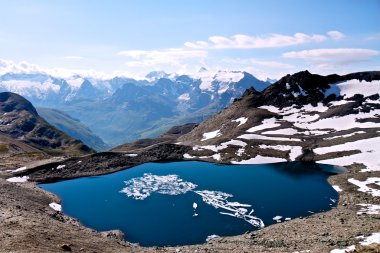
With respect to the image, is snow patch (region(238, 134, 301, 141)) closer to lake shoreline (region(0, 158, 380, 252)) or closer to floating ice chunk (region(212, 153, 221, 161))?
floating ice chunk (region(212, 153, 221, 161))

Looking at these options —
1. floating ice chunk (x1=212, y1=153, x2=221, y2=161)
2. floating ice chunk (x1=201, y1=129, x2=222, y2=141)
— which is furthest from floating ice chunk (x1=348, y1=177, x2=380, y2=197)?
floating ice chunk (x1=201, y1=129, x2=222, y2=141)

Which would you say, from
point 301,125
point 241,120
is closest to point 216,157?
point 241,120

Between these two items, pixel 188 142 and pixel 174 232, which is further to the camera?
pixel 188 142

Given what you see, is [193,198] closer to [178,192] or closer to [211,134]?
[178,192]

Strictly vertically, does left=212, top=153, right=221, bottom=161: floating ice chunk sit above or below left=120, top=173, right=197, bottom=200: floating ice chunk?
above

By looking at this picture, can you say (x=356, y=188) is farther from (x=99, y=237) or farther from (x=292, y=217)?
(x=99, y=237)

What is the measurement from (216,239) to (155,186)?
119ft

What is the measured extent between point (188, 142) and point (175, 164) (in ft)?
95.7

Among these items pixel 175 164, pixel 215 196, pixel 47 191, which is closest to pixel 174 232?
pixel 215 196

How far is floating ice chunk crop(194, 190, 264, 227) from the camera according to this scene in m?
67.1

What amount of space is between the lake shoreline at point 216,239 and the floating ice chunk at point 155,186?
2004 centimetres

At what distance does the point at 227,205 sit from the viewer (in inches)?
2970

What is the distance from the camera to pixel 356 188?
83438 mm

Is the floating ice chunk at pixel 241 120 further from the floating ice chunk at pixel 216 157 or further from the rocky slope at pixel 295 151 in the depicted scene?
the floating ice chunk at pixel 216 157
